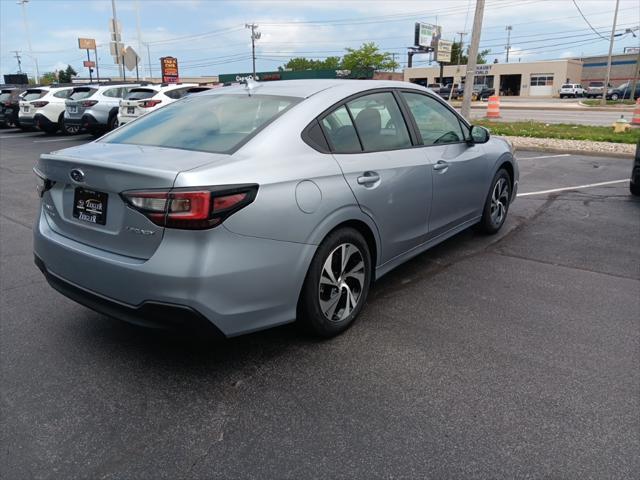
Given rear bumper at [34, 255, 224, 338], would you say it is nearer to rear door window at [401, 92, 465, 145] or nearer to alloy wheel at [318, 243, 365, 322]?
alloy wheel at [318, 243, 365, 322]

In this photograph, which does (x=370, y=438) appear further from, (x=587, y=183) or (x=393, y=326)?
(x=587, y=183)

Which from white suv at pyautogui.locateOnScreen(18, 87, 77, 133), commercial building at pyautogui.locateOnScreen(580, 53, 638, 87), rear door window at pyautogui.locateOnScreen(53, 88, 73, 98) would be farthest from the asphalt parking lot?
commercial building at pyautogui.locateOnScreen(580, 53, 638, 87)

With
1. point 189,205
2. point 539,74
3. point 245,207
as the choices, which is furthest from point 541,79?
point 189,205

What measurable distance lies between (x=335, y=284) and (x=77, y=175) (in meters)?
1.65

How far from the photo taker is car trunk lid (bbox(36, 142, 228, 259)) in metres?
2.64

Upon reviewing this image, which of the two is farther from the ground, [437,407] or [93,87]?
[93,87]

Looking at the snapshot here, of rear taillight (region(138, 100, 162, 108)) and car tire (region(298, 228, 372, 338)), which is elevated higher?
rear taillight (region(138, 100, 162, 108))

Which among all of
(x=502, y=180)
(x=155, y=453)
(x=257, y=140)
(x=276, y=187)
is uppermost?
(x=257, y=140)

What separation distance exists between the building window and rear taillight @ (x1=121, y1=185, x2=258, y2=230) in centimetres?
8242

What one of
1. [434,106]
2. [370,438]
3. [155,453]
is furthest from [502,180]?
[155,453]

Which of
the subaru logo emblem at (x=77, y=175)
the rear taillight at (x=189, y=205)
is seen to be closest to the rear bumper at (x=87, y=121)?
the subaru logo emblem at (x=77, y=175)

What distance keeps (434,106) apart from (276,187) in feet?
8.02

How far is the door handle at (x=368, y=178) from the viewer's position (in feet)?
11.2

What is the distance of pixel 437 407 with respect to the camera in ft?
8.91
